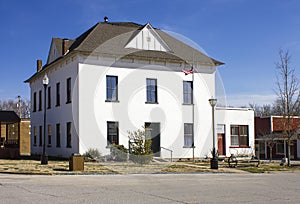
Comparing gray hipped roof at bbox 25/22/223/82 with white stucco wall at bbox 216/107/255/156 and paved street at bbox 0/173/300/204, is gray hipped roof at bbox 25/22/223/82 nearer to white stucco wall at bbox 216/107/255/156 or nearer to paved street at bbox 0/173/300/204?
white stucco wall at bbox 216/107/255/156

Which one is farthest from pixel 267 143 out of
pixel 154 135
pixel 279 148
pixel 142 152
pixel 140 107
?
pixel 142 152

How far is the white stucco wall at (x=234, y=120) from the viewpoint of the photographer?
38719 mm

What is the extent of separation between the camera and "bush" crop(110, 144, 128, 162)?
31.5 metres

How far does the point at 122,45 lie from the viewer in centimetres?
3431

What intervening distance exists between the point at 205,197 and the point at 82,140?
63.3 ft

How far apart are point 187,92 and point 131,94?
5161 mm

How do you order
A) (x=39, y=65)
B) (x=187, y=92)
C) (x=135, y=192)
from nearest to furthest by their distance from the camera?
(x=135, y=192), (x=187, y=92), (x=39, y=65)

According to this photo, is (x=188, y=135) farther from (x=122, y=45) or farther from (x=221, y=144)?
(x=122, y=45)

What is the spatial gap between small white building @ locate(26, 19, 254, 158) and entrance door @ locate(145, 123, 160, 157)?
0.25 feet

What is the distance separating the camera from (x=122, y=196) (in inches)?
535

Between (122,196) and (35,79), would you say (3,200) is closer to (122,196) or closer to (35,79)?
(122,196)

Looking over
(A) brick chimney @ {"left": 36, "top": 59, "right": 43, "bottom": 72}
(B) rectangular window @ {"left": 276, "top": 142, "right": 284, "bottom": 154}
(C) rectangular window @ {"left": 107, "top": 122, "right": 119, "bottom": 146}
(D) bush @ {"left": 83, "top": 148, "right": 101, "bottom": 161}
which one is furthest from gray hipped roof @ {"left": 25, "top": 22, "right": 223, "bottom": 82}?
(B) rectangular window @ {"left": 276, "top": 142, "right": 284, "bottom": 154}

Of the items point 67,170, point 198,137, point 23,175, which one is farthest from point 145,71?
point 23,175

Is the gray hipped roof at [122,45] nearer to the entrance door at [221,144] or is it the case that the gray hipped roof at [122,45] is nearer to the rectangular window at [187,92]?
the rectangular window at [187,92]
